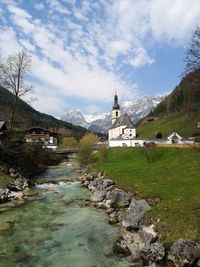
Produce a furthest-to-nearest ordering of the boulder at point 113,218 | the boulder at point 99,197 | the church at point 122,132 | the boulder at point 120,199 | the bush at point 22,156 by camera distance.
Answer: the church at point 122,132
the bush at point 22,156
the boulder at point 99,197
the boulder at point 120,199
the boulder at point 113,218

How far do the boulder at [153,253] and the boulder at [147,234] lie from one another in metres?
1.12

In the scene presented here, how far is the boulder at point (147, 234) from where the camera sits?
79.5ft

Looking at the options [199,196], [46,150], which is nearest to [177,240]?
[199,196]

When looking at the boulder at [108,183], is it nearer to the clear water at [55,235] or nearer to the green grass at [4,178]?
the clear water at [55,235]

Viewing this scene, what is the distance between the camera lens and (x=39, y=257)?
75.6 ft

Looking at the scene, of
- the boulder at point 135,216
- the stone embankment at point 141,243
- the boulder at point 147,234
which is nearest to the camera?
the stone embankment at point 141,243

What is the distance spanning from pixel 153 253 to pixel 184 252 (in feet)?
7.30

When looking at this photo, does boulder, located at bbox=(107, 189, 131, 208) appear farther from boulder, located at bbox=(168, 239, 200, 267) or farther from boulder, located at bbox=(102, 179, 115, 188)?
boulder, located at bbox=(168, 239, 200, 267)

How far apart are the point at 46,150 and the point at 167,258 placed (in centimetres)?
7765

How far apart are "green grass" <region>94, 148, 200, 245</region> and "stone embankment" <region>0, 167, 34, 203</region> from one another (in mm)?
13105

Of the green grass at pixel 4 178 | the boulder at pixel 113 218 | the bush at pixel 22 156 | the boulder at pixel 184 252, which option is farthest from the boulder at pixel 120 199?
the bush at pixel 22 156

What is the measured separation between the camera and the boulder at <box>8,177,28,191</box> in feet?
151

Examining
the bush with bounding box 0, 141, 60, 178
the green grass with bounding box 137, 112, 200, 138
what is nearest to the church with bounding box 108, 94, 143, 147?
the green grass with bounding box 137, 112, 200, 138

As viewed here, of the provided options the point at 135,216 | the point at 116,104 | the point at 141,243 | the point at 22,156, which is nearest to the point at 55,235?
the point at 135,216
